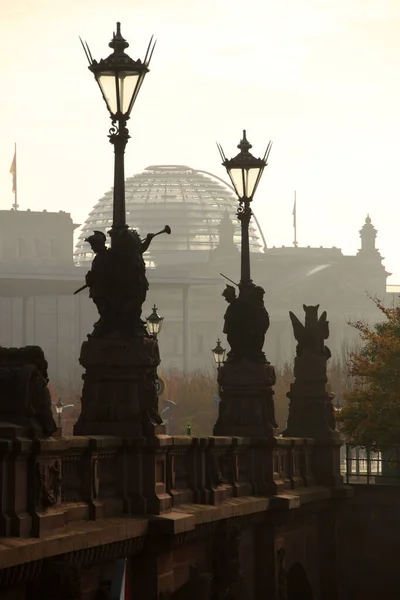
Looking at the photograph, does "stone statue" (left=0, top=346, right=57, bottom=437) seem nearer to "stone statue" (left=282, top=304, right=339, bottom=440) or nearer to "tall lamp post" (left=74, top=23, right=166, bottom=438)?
"tall lamp post" (left=74, top=23, right=166, bottom=438)

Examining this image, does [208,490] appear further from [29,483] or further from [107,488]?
[29,483]

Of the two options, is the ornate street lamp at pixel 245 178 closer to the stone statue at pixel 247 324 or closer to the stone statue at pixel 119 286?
the stone statue at pixel 247 324

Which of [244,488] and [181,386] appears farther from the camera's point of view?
[181,386]

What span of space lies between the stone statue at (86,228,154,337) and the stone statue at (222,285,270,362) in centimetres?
873

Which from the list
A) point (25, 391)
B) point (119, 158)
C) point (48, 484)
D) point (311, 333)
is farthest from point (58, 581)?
point (311, 333)

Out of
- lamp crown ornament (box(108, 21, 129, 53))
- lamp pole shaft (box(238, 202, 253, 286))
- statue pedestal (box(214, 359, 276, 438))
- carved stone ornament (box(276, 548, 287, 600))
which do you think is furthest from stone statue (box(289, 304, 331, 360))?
lamp crown ornament (box(108, 21, 129, 53))

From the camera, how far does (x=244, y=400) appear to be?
105 ft

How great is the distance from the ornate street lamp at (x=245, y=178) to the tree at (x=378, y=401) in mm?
18625

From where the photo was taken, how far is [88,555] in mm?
19781

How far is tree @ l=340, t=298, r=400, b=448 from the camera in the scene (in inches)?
1981

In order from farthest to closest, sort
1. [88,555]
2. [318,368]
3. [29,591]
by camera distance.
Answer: [318,368] < [88,555] < [29,591]

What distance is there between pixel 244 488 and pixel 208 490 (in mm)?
3590

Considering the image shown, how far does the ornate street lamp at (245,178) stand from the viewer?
1254 inches

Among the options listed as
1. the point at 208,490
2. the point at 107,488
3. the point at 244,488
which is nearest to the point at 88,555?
the point at 107,488
